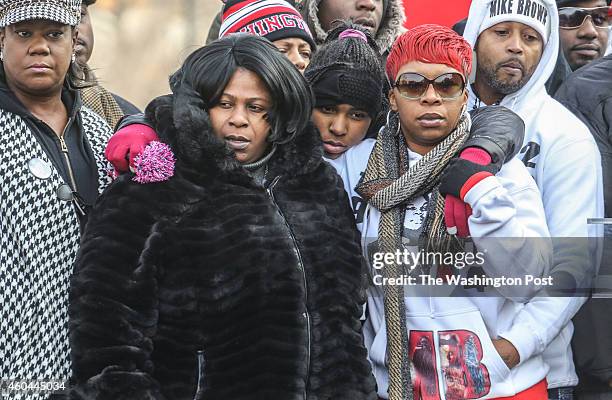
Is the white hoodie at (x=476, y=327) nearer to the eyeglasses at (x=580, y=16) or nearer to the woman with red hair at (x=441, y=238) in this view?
the woman with red hair at (x=441, y=238)

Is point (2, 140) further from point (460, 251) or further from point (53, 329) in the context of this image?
point (460, 251)

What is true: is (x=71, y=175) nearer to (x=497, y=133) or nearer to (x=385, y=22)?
(x=497, y=133)

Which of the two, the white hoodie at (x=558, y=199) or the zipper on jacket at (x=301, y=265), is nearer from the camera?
the zipper on jacket at (x=301, y=265)

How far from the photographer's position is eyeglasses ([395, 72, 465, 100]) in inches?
137

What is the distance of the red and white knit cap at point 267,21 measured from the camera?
4285 mm

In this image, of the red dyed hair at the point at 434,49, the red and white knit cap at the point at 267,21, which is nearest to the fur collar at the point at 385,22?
the red and white knit cap at the point at 267,21

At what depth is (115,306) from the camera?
9.68ft

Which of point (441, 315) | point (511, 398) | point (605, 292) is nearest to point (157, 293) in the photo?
point (441, 315)

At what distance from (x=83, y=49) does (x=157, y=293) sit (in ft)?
6.41

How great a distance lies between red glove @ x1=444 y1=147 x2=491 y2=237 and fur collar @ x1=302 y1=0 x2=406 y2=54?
1455mm

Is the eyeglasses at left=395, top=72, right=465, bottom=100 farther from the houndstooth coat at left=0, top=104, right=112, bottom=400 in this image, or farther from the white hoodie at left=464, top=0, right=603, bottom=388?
the houndstooth coat at left=0, top=104, right=112, bottom=400

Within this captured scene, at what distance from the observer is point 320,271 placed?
330 cm

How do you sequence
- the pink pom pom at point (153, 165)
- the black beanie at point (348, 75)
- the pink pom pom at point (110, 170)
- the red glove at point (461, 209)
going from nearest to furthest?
the pink pom pom at point (153, 165)
the red glove at point (461, 209)
the pink pom pom at point (110, 170)
the black beanie at point (348, 75)

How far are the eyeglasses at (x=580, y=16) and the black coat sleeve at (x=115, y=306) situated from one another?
2.54 m
